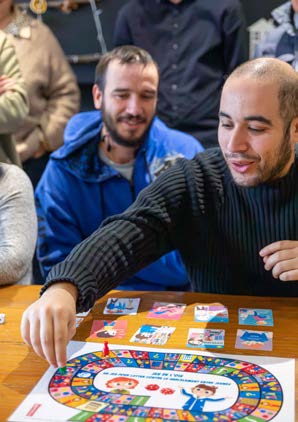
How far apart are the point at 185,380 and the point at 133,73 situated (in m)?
1.30

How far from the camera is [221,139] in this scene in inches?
53.4

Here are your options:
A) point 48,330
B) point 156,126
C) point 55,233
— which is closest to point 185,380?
point 48,330

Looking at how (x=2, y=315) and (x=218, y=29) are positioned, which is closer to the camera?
(x=2, y=315)

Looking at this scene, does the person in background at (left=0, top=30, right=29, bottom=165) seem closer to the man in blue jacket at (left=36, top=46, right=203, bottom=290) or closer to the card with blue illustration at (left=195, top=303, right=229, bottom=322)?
the man in blue jacket at (left=36, top=46, right=203, bottom=290)

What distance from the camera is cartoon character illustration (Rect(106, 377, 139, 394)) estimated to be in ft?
3.31

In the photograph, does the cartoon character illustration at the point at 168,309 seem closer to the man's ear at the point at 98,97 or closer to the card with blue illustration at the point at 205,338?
the card with blue illustration at the point at 205,338

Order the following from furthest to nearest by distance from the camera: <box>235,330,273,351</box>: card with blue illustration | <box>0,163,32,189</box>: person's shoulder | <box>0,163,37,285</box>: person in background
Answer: <box>0,163,32,189</box>: person's shoulder < <box>0,163,37,285</box>: person in background < <box>235,330,273,351</box>: card with blue illustration

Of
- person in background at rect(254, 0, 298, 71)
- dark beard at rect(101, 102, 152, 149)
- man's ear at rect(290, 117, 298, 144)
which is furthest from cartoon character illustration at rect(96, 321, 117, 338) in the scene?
person in background at rect(254, 0, 298, 71)

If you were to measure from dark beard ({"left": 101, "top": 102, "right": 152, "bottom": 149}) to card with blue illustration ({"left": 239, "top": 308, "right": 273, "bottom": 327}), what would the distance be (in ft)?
3.09

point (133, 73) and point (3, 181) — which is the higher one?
point (133, 73)

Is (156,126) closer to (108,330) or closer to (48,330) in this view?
(108,330)

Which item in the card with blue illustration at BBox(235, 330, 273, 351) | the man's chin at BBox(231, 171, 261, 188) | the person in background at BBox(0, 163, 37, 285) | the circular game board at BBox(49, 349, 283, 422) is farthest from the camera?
the person in background at BBox(0, 163, 37, 285)

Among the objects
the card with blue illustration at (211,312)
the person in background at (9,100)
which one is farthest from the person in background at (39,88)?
the card with blue illustration at (211,312)

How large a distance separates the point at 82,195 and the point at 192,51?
3.08ft
